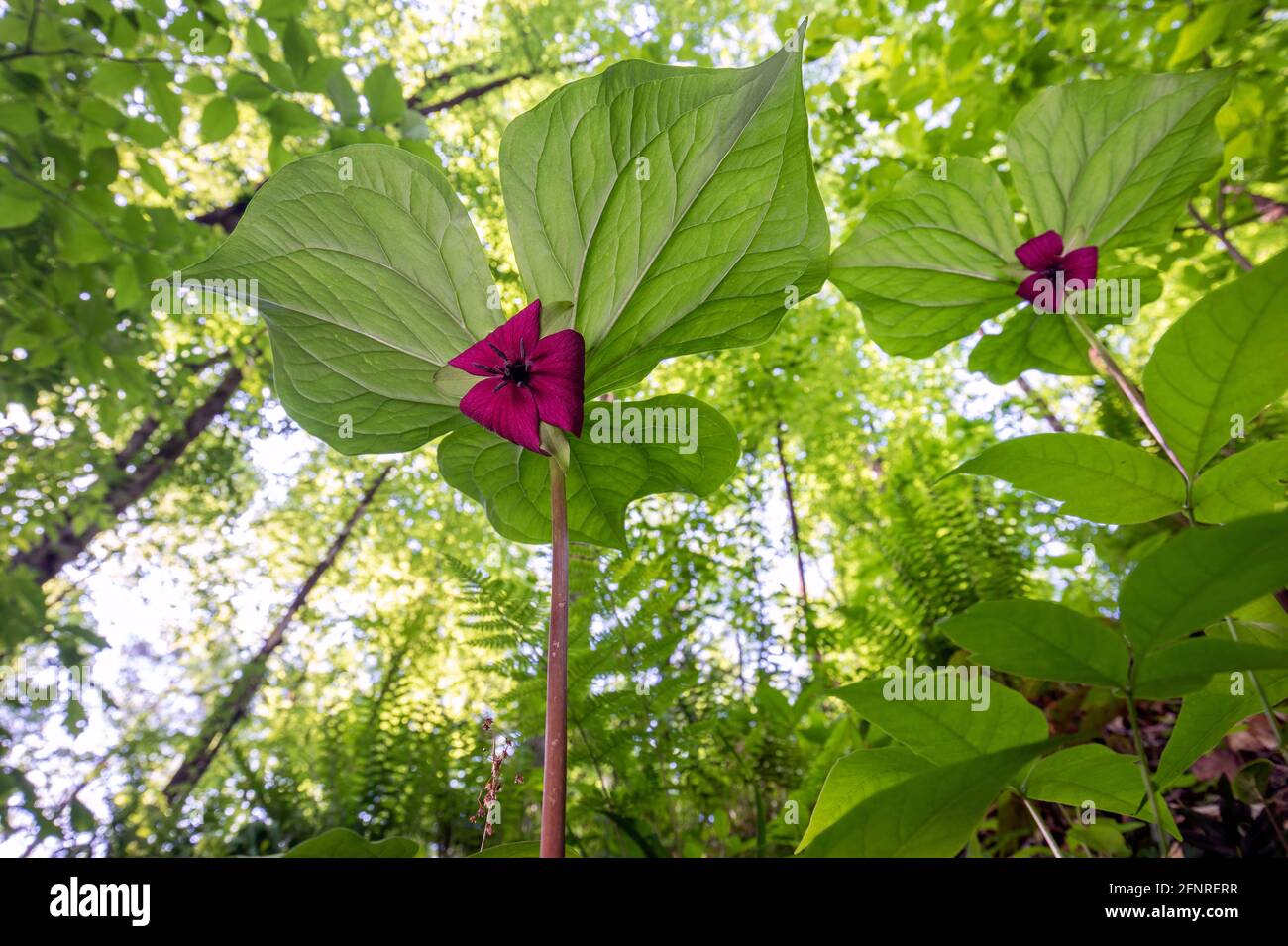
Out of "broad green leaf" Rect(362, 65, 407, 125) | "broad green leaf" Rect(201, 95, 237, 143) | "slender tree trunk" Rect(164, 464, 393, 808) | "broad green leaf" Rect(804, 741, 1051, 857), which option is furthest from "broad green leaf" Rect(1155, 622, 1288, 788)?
"slender tree trunk" Rect(164, 464, 393, 808)

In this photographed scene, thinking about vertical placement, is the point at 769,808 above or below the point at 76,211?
below

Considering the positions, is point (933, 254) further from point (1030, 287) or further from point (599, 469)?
point (599, 469)

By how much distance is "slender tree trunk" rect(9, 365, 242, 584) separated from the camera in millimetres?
3316

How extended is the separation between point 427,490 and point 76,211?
3.12 metres

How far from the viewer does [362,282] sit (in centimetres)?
30

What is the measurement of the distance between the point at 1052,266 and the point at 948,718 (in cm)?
29

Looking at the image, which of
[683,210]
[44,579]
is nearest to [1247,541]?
[683,210]

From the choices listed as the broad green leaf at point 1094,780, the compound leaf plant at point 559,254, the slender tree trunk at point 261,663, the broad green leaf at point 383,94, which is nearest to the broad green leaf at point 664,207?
the compound leaf plant at point 559,254

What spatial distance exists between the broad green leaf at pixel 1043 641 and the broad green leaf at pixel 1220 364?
108mm

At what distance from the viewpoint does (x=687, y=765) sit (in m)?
0.92

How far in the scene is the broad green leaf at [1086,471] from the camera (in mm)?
263

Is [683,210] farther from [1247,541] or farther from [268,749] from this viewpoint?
[268,749]

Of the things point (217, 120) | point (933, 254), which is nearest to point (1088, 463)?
point (933, 254)

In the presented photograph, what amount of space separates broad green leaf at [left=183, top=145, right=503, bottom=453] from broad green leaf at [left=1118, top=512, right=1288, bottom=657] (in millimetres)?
261
